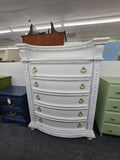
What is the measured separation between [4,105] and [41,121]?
78cm

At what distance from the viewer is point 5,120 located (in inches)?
55.8

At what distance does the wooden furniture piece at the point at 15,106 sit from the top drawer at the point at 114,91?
132 cm

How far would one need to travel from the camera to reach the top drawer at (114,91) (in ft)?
2.98

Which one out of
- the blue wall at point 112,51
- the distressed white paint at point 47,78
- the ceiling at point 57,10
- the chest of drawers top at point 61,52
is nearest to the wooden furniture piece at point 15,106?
the distressed white paint at point 47,78

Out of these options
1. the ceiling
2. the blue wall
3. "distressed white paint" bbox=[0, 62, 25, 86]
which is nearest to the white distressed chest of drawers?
"distressed white paint" bbox=[0, 62, 25, 86]

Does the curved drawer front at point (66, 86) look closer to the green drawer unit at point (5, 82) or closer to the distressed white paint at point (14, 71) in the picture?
the distressed white paint at point (14, 71)

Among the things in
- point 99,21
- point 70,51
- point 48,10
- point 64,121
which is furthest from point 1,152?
point 99,21

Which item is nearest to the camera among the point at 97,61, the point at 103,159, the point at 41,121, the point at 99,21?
the point at 97,61

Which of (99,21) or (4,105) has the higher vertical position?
(99,21)

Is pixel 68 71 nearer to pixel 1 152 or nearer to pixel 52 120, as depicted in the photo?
pixel 52 120

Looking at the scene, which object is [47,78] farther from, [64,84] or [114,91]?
[114,91]

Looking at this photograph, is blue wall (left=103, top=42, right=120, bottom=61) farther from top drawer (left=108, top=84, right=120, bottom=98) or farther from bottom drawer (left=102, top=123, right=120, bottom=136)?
bottom drawer (left=102, top=123, right=120, bottom=136)

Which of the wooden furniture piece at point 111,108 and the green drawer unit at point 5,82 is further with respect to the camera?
the green drawer unit at point 5,82

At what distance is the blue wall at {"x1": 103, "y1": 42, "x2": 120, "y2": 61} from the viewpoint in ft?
4.45
